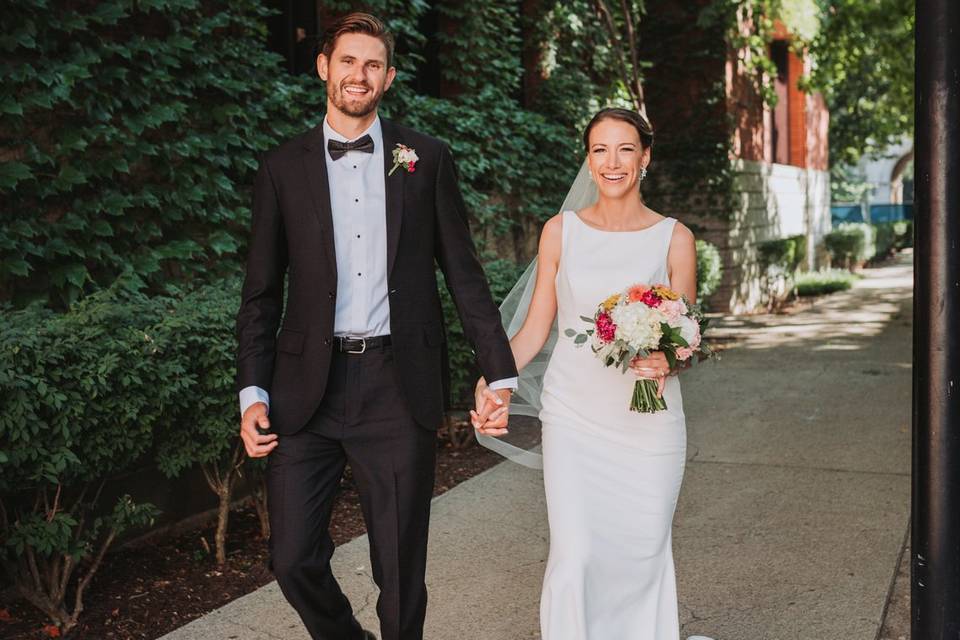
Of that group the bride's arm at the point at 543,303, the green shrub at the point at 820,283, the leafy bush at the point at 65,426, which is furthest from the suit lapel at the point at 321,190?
the green shrub at the point at 820,283

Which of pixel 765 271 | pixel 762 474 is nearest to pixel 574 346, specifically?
pixel 762 474

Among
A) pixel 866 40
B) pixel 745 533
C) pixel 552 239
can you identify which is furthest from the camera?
pixel 866 40

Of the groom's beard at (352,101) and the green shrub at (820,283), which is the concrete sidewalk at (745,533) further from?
the green shrub at (820,283)

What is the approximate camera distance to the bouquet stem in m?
3.46

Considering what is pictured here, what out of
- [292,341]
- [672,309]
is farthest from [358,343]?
[672,309]

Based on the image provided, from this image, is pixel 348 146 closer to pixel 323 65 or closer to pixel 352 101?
pixel 352 101

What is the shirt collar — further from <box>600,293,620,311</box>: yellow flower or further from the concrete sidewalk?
the concrete sidewalk

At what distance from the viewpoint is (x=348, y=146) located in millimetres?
3428

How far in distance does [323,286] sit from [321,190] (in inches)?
12.3

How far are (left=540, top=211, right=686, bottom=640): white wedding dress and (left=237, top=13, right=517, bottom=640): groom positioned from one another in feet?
1.06

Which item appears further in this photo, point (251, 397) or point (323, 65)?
point (323, 65)

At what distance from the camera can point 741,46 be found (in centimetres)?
1603

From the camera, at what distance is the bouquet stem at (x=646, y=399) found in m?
3.46

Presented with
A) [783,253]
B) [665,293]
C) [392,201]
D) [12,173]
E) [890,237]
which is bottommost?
[890,237]
